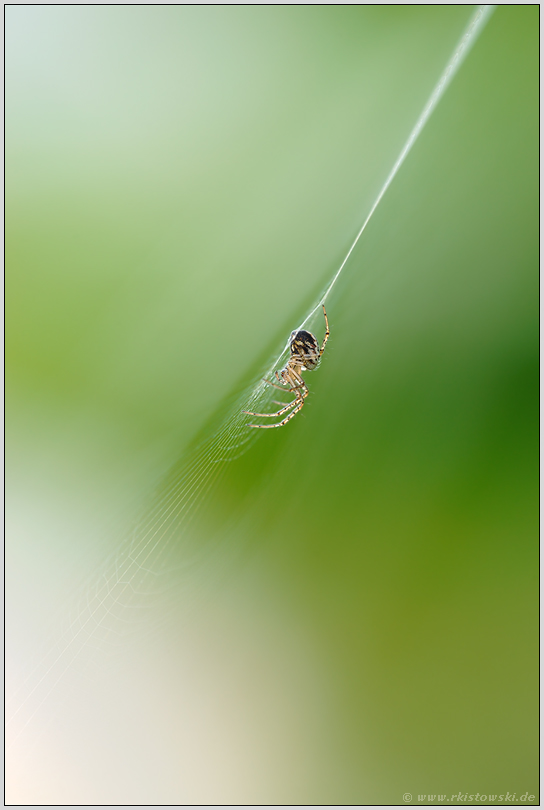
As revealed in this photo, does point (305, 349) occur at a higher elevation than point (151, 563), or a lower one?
higher

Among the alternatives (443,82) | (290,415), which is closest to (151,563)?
(290,415)

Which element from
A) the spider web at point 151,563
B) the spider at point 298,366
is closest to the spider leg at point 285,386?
the spider at point 298,366

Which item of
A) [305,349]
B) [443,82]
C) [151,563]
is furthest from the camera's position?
[305,349]

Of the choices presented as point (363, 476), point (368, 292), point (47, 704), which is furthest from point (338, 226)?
point (47, 704)

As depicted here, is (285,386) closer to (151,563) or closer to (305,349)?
(305,349)

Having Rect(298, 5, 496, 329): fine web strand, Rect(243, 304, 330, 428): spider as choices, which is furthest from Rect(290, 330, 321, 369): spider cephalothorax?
Rect(298, 5, 496, 329): fine web strand

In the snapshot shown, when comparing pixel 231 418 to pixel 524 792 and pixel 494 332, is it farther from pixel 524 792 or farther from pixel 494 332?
pixel 524 792
